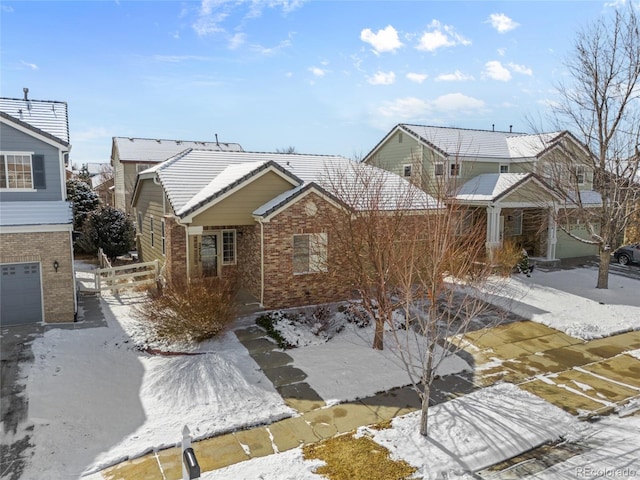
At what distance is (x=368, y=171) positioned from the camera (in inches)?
679

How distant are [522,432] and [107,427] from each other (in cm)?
794

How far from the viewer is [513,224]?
26141mm

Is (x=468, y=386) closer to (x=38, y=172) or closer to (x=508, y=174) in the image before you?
(x=38, y=172)

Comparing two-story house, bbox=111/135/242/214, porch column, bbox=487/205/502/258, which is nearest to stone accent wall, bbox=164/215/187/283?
porch column, bbox=487/205/502/258

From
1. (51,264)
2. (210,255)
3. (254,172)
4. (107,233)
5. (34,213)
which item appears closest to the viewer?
(51,264)

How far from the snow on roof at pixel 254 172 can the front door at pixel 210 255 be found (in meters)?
2.07

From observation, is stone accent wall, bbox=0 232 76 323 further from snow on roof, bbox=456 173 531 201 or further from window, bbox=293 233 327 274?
snow on roof, bbox=456 173 531 201

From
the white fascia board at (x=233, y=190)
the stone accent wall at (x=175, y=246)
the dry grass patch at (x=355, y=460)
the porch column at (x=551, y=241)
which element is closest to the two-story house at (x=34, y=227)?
the stone accent wall at (x=175, y=246)

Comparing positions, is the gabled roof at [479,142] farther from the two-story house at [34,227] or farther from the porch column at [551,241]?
the two-story house at [34,227]

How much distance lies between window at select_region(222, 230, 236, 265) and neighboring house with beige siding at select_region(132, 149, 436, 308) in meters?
0.15

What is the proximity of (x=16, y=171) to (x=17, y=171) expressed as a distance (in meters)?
0.03

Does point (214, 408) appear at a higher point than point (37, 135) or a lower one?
lower

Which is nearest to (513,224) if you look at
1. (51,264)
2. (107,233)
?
(51,264)
